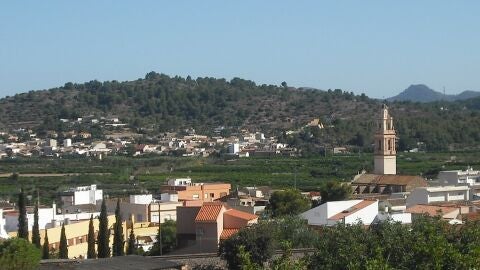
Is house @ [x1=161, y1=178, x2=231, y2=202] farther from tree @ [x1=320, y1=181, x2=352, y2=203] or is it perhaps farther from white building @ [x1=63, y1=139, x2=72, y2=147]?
white building @ [x1=63, y1=139, x2=72, y2=147]

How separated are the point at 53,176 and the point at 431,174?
2563cm

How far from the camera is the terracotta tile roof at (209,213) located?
27.8 m

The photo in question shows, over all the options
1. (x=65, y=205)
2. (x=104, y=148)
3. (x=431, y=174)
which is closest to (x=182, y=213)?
(x=65, y=205)

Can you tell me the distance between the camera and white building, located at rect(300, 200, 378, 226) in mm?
31578

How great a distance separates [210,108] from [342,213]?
106 meters

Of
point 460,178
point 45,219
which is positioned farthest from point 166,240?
point 460,178

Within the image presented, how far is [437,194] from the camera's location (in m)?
43.2

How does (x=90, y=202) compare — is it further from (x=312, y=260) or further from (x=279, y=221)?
(x=312, y=260)

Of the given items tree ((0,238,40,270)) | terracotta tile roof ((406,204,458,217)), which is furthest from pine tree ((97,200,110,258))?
terracotta tile roof ((406,204,458,217))

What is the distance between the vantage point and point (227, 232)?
28062 millimetres

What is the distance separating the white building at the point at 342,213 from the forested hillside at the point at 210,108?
227 ft

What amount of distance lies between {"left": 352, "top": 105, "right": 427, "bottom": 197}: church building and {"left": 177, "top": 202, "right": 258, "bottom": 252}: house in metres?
20.1

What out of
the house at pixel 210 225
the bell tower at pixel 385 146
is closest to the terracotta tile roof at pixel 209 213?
the house at pixel 210 225

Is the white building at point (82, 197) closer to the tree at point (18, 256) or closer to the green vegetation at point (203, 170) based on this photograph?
the green vegetation at point (203, 170)
